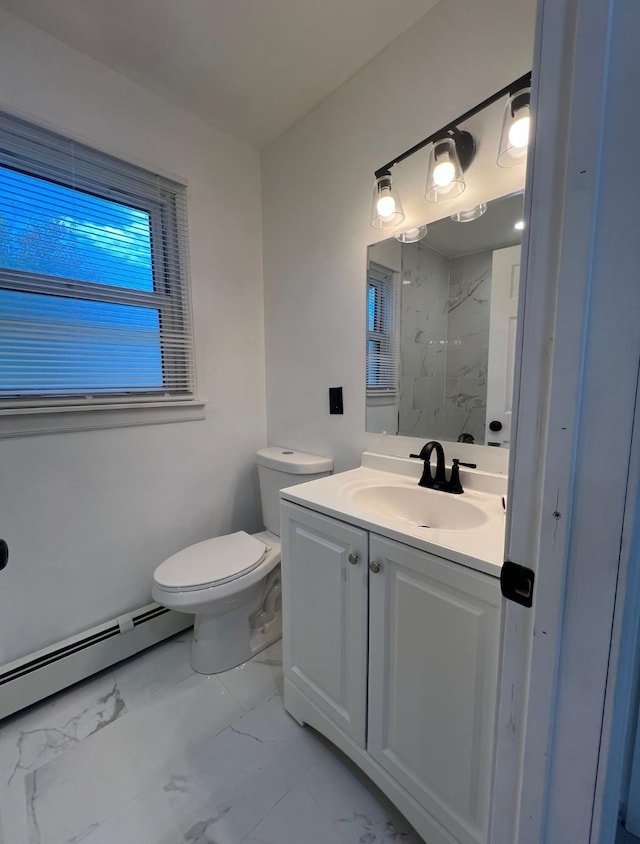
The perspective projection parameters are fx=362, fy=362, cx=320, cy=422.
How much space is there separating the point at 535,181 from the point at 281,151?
1.72 meters

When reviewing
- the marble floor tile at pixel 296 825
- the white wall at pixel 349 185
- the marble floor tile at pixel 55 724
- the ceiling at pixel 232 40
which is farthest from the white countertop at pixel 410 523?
the ceiling at pixel 232 40

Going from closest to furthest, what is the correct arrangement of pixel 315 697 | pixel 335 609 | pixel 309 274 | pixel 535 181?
pixel 535 181 < pixel 335 609 < pixel 315 697 < pixel 309 274

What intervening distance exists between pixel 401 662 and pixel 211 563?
832 millimetres

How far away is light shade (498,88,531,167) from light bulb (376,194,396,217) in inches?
14.0

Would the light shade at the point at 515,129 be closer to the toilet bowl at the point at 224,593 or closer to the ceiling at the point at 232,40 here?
the ceiling at the point at 232,40

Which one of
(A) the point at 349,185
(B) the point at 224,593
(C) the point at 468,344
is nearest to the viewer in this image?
(C) the point at 468,344

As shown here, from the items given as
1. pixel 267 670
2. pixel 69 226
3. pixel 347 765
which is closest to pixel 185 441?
pixel 69 226

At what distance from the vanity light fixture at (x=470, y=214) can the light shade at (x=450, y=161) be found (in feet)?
0.21

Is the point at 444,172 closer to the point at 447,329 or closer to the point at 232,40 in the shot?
the point at 447,329

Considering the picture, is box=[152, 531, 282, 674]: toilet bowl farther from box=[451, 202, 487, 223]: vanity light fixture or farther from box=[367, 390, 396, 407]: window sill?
box=[451, 202, 487, 223]: vanity light fixture

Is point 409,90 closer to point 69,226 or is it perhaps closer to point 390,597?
point 69,226

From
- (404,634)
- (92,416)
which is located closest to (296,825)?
(404,634)

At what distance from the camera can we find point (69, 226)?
1352 mm

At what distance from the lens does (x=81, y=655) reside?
4.64ft
